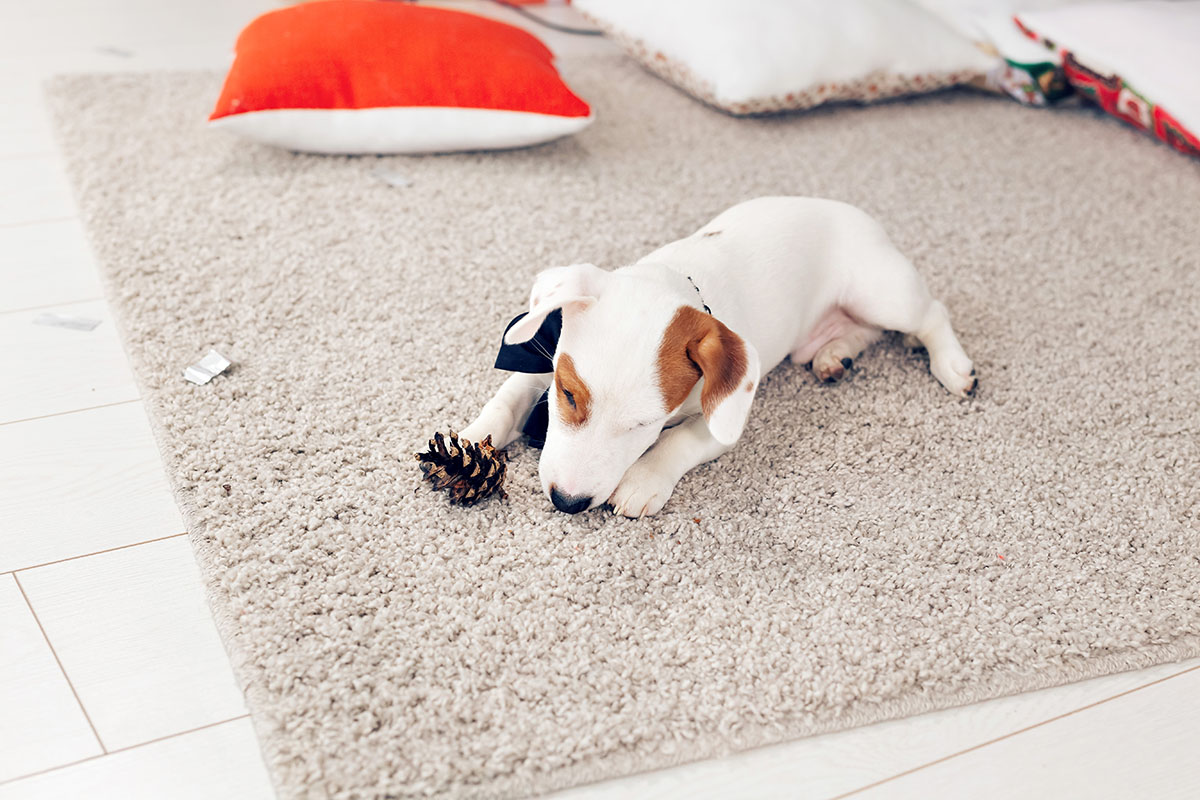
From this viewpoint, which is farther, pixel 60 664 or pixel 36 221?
pixel 36 221

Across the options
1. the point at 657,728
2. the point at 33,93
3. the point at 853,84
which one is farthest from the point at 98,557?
the point at 853,84

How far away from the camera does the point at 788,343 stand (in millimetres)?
1434

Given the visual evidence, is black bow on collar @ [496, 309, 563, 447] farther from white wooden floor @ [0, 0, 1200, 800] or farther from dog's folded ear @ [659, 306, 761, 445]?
white wooden floor @ [0, 0, 1200, 800]

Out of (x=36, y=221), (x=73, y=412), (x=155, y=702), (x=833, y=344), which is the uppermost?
(x=833, y=344)

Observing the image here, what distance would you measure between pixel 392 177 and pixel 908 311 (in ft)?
3.66

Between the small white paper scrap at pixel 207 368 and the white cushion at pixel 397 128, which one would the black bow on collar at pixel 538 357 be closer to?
the small white paper scrap at pixel 207 368

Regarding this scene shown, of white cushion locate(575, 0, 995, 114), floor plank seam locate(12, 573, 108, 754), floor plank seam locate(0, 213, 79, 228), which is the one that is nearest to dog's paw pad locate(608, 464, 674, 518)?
floor plank seam locate(12, 573, 108, 754)

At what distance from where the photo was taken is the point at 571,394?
109 centimetres

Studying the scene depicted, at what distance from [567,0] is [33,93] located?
5.81 ft

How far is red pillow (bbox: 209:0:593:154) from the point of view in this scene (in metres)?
1.91

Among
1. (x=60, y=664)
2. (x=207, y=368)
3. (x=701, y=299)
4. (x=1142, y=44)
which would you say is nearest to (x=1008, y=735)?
(x=701, y=299)

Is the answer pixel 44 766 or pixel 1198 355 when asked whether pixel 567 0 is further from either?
pixel 44 766

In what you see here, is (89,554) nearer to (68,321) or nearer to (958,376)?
(68,321)

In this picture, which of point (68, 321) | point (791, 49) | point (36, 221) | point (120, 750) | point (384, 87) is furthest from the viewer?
point (791, 49)
